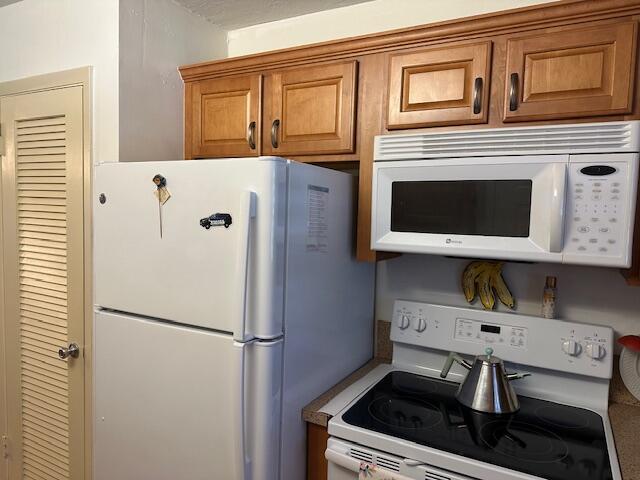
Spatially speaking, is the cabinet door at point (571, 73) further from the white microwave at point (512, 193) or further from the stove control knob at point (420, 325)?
the stove control knob at point (420, 325)

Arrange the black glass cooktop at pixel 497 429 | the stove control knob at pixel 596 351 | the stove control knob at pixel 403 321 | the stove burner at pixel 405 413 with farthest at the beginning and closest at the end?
the stove control knob at pixel 403 321 < the stove control knob at pixel 596 351 < the stove burner at pixel 405 413 < the black glass cooktop at pixel 497 429

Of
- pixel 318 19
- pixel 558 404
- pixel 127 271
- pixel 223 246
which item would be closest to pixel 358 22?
pixel 318 19

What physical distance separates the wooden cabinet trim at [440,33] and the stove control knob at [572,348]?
1017 mm

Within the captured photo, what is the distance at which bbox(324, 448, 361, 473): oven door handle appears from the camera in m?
1.31

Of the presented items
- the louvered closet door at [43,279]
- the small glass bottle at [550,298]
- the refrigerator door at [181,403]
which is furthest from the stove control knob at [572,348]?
the louvered closet door at [43,279]

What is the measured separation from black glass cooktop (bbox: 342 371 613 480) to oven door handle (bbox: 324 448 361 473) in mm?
99

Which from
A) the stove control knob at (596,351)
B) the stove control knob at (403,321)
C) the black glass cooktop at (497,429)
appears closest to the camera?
the black glass cooktop at (497,429)

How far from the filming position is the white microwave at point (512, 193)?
1.23 metres

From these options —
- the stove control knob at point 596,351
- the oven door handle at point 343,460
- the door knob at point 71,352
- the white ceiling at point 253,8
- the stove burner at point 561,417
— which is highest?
the white ceiling at point 253,8

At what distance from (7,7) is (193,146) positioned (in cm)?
102

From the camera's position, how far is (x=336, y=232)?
159cm

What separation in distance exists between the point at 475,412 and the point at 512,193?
723 millimetres

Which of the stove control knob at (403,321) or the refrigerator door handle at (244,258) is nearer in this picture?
the refrigerator door handle at (244,258)

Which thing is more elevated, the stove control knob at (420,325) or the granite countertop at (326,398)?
the stove control knob at (420,325)
